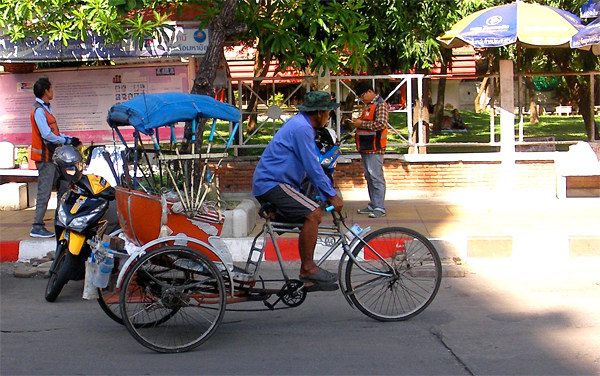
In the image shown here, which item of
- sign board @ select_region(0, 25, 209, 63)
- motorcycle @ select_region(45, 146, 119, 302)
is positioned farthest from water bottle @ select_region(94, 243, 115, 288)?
sign board @ select_region(0, 25, 209, 63)

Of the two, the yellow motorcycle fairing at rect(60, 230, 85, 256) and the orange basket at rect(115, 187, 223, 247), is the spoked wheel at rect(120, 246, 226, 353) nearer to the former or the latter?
the orange basket at rect(115, 187, 223, 247)

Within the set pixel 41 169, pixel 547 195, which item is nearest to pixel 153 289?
pixel 41 169

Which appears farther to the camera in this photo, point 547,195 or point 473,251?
point 547,195

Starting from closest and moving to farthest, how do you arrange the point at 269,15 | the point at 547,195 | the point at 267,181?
the point at 267,181
the point at 269,15
the point at 547,195

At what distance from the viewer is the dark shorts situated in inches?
192

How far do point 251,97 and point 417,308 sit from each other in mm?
6294

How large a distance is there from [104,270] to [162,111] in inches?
47.4

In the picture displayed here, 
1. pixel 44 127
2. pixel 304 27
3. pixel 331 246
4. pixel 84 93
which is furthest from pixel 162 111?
pixel 84 93

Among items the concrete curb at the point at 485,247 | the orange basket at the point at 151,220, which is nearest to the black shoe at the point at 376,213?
the concrete curb at the point at 485,247

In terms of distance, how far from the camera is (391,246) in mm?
5156

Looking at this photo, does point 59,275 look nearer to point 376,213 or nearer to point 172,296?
point 172,296

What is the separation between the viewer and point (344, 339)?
4.80 m

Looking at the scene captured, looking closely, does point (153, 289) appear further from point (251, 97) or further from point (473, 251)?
point (251, 97)

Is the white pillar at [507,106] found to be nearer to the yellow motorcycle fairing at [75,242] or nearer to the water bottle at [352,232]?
the water bottle at [352,232]
